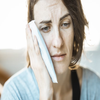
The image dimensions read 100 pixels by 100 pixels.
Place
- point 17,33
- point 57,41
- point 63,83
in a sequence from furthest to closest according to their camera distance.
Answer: point 17,33 → point 63,83 → point 57,41

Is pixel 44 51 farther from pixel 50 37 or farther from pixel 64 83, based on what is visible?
pixel 64 83

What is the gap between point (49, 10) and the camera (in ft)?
2.10

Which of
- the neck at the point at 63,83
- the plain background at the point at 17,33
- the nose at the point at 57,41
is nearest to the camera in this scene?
the nose at the point at 57,41

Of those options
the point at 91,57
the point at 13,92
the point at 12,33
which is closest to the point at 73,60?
the point at 13,92

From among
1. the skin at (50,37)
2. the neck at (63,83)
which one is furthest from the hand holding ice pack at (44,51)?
the neck at (63,83)

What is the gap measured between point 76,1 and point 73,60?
31 centimetres

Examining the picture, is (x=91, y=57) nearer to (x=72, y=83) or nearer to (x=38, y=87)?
(x=72, y=83)

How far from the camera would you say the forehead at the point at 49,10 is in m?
0.64

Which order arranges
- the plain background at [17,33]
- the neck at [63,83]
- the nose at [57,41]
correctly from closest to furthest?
the nose at [57,41], the neck at [63,83], the plain background at [17,33]

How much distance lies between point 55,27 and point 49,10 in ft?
0.24

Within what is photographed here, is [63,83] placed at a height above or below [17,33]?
below

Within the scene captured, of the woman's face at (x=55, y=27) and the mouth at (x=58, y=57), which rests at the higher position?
the woman's face at (x=55, y=27)

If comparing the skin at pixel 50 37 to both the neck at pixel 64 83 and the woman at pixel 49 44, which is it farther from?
the neck at pixel 64 83

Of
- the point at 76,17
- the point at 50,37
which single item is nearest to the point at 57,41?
the point at 50,37
